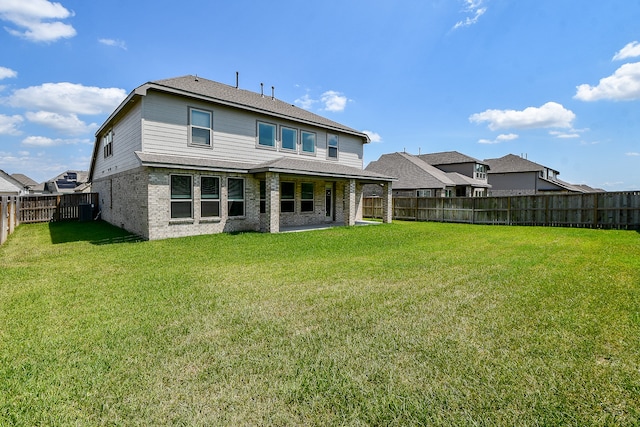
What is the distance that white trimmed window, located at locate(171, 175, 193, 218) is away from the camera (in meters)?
11.9

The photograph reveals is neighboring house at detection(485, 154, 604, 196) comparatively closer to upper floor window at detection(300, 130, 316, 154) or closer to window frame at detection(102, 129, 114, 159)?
upper floor window at detection(300, 130, 316, 154)

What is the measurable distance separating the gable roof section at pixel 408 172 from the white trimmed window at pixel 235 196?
20279mm

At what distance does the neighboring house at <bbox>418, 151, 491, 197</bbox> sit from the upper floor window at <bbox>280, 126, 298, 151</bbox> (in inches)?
1022

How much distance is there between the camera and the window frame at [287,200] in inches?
631

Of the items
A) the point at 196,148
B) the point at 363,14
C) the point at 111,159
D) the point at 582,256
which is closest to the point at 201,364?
the point at 582,256

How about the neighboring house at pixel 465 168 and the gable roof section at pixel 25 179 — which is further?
the gable roof section at pixel 25 179

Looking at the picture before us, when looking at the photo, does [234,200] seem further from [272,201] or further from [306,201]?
[306,201]

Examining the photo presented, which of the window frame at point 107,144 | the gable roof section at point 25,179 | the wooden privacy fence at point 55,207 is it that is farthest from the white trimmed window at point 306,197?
the gable roof section at point 25,179

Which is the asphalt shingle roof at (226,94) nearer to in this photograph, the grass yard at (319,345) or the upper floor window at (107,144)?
the upper floor window at (107,144)

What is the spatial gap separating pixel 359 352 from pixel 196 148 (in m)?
11.9

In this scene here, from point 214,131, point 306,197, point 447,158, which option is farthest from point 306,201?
point 447,158

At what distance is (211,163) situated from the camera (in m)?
12.7

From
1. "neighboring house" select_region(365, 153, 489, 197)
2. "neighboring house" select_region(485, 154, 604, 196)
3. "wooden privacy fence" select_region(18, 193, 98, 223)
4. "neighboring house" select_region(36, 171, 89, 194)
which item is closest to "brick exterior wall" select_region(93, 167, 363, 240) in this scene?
"wooden privacy fence" select_region(18, 193, 98, 223)

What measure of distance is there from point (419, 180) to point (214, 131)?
77.0 ft
